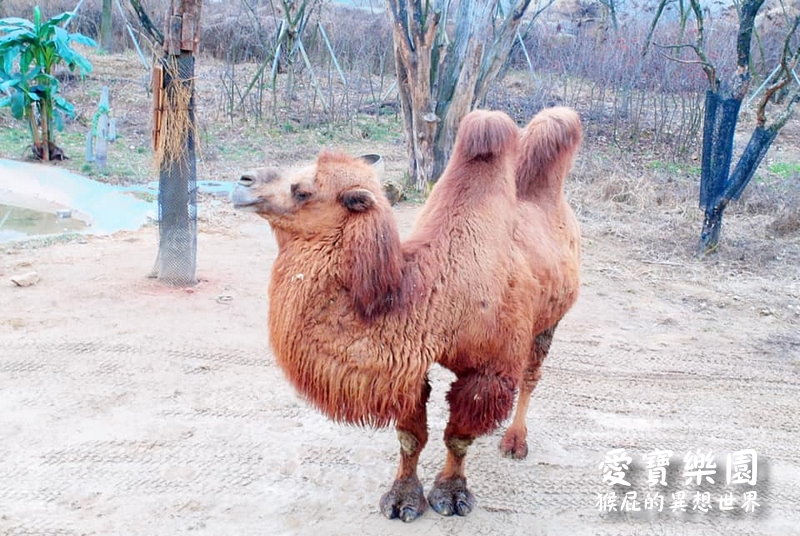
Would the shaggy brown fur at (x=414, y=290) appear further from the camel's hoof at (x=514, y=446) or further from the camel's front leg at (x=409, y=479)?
the camel's hoof at (x=514, y=446)

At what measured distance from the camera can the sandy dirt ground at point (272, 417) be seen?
159 inches

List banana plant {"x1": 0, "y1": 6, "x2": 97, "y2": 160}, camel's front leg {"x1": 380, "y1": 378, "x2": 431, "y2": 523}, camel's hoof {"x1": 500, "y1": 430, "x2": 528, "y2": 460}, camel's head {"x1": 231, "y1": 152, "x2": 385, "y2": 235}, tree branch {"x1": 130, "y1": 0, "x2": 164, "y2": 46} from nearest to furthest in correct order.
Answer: camel's head {"x1": 231, "y1": 152, "x2": 385, "y2": 235}, camel's front leg {"x1": 380, "y1": 378, "x2": 431, "y2": 523}, camel's hoof {"x1": 500, "y1": 430, "x2": 528, "y2": 460}, tree branch {"x1": 130, "y1": 0, "x2": 164, "y2": 46}, banana plant {"x1": 0, "y1": 6, "x2": 97, "y2": 160}

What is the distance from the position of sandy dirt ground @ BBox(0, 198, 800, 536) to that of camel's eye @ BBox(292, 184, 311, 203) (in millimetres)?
1718

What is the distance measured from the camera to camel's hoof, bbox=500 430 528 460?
4.77 m

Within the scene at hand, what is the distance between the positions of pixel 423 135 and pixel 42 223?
5.29 meters

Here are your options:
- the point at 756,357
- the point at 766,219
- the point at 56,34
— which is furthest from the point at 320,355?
the point at 56,34

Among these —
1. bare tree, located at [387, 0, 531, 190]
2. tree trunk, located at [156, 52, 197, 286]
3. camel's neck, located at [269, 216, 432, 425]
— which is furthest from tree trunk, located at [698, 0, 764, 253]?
camel's neck, located at [269, 216, 432, 425]

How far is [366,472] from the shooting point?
14.6ft

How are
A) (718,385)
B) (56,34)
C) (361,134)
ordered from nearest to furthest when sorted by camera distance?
(718,385) < (56,34) < (361,134)

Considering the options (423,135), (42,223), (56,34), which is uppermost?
(56,34)

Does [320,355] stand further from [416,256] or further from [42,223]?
[42,223]

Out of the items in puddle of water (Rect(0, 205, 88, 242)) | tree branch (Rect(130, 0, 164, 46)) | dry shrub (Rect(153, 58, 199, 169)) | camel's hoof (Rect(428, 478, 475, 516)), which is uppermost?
tree branch (Rect(130, 0, 164, 46))

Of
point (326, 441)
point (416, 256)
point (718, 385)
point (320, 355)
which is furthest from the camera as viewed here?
point (718, 385)

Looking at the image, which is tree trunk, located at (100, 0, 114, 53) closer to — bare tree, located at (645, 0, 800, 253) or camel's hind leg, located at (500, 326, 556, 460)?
bare tree, located at (645, 0, 800, 253)
